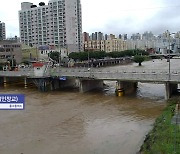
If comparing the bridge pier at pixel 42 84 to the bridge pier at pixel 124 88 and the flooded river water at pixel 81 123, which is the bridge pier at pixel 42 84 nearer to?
the flooded river water at pixel 81 123

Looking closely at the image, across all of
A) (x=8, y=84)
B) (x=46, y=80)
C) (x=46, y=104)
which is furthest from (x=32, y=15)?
(x=46, y=104)

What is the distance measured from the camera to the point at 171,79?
29.6 metres

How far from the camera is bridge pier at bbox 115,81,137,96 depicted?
111 ft

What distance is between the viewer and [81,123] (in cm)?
2278

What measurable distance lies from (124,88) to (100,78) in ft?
10.3

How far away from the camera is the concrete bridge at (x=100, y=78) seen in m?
30.1

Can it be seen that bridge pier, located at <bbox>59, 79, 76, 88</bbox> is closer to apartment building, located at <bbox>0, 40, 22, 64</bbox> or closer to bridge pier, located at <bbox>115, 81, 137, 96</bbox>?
bridge pier, located at <bbox>115, 81, 137, 96</bbox>

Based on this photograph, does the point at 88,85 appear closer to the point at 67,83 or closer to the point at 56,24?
the point at 67,83

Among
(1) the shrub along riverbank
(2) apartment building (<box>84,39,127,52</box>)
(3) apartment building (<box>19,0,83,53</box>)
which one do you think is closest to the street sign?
(1) the shrub along riverbank

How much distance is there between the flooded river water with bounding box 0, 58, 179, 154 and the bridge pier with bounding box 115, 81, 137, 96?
0.93 m

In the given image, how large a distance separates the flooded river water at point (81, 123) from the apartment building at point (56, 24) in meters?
98.8

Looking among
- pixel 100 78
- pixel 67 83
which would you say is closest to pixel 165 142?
pixel 100 78

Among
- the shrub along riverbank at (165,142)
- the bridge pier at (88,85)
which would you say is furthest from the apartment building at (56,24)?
the shrub along riverbank at (165,142)

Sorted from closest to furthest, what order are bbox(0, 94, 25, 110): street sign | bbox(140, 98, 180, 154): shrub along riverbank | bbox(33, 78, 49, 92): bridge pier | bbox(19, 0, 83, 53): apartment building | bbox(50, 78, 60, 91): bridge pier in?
bbox(0, 94, 25, 110): street sign < bbox(140, 98, 180, 154): shrub along riverbank < bbox(33, 78, 49, 92): bridge pier < bbox(50, 78, 60, 91): bridge pier < bbox(19, 0, 83, 53): apartment building
